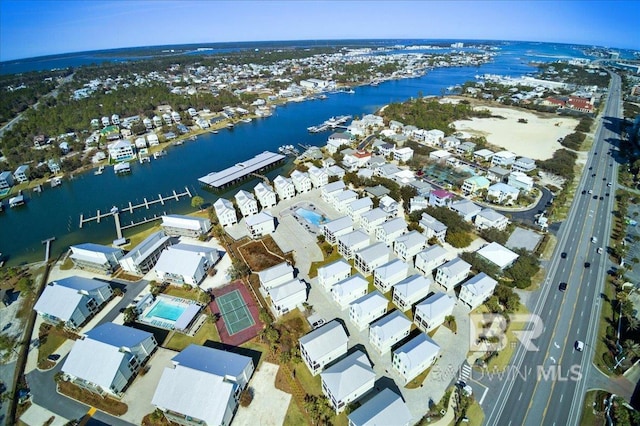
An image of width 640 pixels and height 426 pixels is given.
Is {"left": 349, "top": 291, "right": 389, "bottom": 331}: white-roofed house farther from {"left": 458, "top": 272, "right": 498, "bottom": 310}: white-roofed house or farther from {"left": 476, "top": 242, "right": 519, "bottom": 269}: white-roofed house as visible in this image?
{"left": 476, "top": 242, "right": 519, "bottom": 269}: white-roofed house

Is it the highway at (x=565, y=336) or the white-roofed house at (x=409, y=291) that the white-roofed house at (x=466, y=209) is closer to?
the highway at (x=565, y=336)

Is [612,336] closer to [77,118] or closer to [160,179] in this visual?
[160,179]

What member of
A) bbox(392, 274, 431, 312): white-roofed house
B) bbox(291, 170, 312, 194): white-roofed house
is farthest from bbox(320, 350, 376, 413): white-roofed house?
bbox(291, 170, 312, 194): white-roofed house

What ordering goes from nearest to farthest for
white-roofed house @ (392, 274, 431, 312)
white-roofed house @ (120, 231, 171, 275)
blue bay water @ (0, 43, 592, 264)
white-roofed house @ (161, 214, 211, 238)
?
white-roofed house @ (392, 274, 431, 312), white-roofed house @ (120, 231, 171, 275), white-roofed house @ (161, 214, 211, 238), blue bay water @ (0, 43, 592, 264)

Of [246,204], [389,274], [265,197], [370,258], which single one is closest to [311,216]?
[265,197]

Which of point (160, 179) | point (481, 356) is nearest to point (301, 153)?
point (160, 179)

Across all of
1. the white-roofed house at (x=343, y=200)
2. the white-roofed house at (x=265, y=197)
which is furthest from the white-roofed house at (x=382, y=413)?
the white-roofed house at (x=265, y=197)

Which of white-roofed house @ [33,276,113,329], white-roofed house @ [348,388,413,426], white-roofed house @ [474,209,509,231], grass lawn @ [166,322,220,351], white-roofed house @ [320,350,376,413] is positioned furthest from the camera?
white-roofed house @ [474,209,509,231]
